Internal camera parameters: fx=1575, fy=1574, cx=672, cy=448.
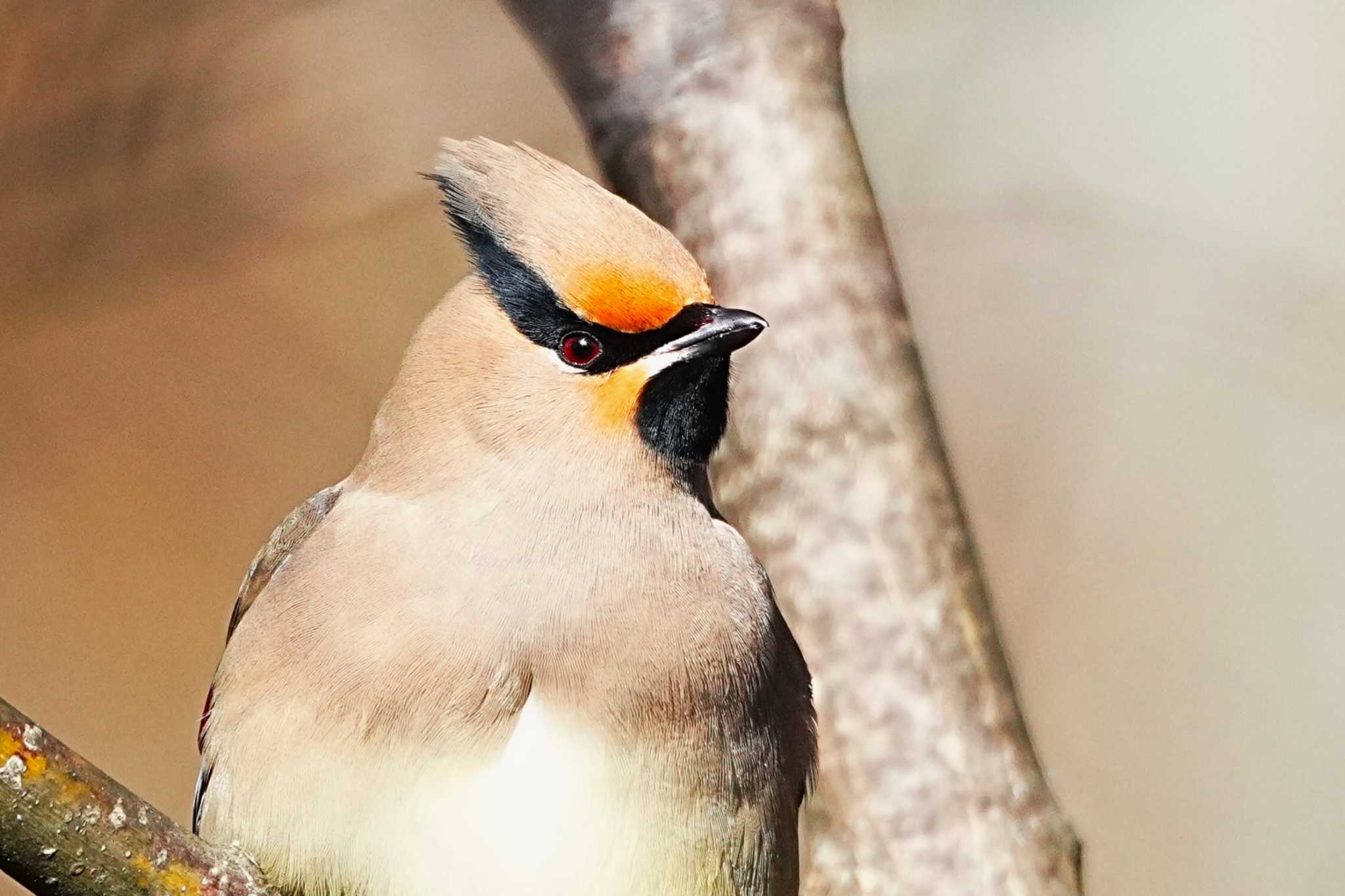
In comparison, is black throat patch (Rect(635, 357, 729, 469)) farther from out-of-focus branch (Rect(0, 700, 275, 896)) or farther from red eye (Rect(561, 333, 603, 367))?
out-of-focus branch (Rect(0, 700, 275, 896))

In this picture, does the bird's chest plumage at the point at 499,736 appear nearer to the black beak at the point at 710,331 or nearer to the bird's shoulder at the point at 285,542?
the bird's shoulder at the point at 285,542

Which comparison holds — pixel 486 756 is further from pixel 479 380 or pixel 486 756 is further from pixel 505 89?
pixel 505 89

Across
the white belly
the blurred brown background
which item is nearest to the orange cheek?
the white belly

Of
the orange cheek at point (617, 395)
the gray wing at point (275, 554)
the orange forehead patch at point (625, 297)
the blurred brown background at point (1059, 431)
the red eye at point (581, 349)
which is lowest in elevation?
the blurred brown background at point (1059, 431)

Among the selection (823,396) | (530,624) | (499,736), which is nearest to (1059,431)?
(823,396)

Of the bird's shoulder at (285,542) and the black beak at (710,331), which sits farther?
the bird's shoulder at (285,542)

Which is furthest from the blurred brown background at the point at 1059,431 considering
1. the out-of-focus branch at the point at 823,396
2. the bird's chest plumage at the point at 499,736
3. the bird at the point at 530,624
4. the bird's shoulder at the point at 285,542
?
the bird's chest plumage at the point at 499,736

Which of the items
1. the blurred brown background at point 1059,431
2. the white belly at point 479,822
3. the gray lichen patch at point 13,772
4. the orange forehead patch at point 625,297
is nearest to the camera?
the gray lichen patch at point 13,772
